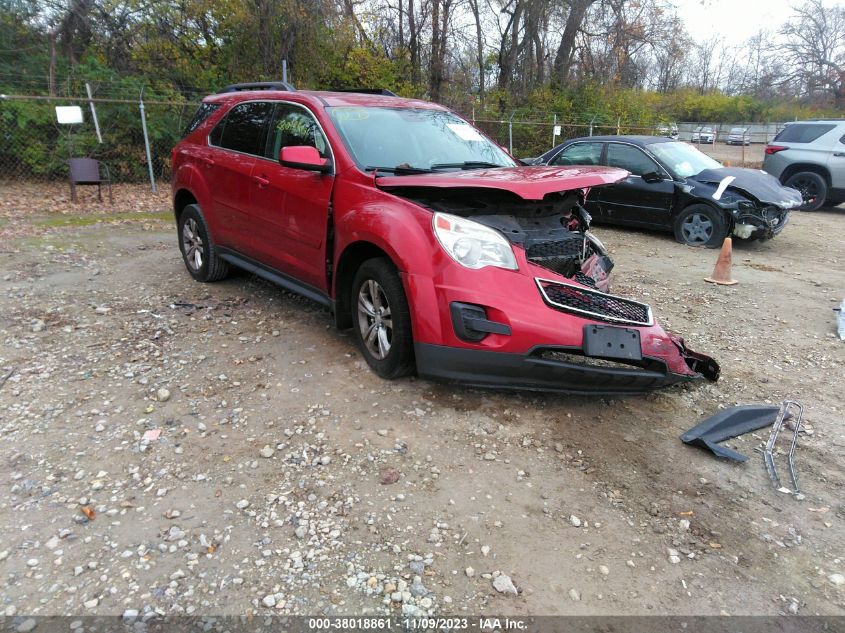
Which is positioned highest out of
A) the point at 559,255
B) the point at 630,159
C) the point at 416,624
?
the point at 630,159

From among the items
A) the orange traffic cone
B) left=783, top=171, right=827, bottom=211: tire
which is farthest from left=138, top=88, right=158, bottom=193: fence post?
left=783, top=171, right=827, bottom=211: tire

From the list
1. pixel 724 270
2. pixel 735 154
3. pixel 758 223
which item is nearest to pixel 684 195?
pixel 758 223

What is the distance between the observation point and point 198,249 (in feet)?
19.8

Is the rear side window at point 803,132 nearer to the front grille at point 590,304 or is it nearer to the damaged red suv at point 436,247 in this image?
the damaged red suv at point 436,247

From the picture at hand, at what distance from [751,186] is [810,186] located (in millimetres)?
5482

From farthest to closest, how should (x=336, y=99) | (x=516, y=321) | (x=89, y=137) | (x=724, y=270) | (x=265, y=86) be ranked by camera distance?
(x=89, y=137)
(x=724, y=270)
(x=265, y=86)
(x=336, y=99)
(x=516, y=321)

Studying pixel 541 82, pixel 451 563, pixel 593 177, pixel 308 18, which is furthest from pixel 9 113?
pixel 541 82

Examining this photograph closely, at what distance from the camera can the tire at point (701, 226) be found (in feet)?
26.9

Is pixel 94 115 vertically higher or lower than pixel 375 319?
higher

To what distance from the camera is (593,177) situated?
373 cm

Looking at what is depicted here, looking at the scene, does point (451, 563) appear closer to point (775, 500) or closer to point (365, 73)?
point (775, 500)

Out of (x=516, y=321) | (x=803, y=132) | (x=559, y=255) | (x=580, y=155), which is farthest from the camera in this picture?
(x=803, y=132)

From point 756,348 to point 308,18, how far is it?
14073mm

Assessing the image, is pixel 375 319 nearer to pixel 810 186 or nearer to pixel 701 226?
pixel 701 226
